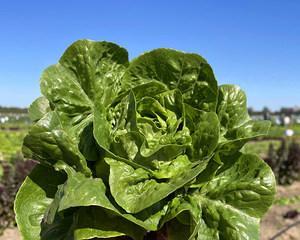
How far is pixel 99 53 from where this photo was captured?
1193mm

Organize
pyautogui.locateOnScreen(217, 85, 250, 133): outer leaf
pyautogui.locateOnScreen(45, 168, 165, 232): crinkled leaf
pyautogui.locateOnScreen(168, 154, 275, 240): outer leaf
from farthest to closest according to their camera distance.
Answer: pyautogui.locateOnScreen(217, 85, 250, 133): outer leaf < pyautogui.locateOnScreen(168, 154, 275, 240): outer leaf < pyautogui.locateOnScreen(45, 168, 165, 232): crinkled leaf

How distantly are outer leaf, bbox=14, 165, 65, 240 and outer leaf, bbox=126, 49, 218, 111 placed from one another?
322 mm

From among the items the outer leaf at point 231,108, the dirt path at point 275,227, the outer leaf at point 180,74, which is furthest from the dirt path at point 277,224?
the outer leaf at point 180,74

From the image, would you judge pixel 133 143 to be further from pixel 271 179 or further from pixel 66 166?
pixel 271 179

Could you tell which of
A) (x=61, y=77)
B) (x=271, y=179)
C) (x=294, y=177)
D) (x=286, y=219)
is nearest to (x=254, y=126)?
(x=271, y=179)

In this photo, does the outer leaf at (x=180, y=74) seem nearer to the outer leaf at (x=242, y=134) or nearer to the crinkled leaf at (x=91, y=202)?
the outer leaf at (x=242, y=134)

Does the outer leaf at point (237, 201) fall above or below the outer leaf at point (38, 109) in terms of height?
below

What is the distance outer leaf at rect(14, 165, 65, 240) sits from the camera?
1104 millimetres

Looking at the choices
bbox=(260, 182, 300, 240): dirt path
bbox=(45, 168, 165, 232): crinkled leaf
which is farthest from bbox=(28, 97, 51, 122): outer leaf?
bbox=(260, 182, 300, 240): dirt path

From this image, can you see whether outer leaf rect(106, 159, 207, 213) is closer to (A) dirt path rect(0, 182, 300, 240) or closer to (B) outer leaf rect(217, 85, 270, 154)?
(B) outer leaf rect(217, 85, 270, 154)

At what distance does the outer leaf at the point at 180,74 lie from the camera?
3.77ft

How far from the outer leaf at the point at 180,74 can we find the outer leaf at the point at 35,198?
1.06 feet

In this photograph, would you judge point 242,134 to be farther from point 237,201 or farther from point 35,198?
point 35,198

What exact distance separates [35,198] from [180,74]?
49 centimetres
